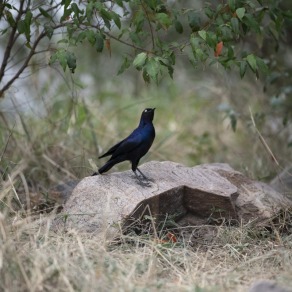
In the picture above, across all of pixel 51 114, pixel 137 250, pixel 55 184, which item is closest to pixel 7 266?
pixel 137 250

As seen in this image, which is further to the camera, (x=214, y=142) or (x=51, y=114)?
(x=214, y=142)

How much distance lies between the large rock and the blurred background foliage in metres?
0.40

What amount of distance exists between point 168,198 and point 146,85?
754 mm

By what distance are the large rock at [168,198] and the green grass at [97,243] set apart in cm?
14

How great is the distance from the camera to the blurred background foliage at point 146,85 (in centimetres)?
423

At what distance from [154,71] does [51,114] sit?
2.95 m

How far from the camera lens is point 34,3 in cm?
510

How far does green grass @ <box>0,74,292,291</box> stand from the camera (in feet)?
10.6

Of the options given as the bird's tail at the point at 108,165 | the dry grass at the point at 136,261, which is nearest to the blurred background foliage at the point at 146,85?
the dry grass at the point at 136,261

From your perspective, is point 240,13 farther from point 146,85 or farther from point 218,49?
point 146,85

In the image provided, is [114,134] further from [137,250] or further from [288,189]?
[137,250]

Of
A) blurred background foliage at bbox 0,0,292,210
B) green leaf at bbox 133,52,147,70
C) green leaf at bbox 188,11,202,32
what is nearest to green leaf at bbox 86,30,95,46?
blurred background foliage at bbox 0,0,292,210

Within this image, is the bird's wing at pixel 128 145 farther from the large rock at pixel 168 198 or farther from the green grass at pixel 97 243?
the green grass at pixel 97 243

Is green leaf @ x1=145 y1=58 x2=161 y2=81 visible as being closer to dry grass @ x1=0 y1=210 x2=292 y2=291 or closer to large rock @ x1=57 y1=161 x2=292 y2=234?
large rock @ x1=57 y1=161 x2=292 y2=234
